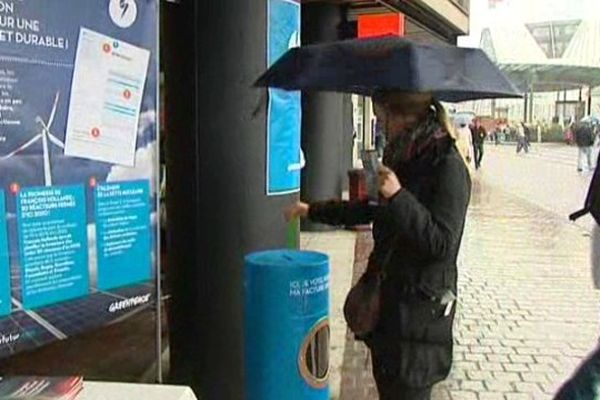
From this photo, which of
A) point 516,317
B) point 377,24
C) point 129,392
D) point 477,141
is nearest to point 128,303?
point 129,392

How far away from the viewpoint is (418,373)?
257 centimetres

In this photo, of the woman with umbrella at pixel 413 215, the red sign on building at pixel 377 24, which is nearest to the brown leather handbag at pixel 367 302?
the woman with umbrella at pixel 413 215

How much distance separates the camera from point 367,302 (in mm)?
2652

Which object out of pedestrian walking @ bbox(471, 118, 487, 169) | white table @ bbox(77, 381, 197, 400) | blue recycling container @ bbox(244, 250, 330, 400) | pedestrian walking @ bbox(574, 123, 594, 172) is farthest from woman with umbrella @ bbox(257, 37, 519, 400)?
pedestrian walking @ bbox(471, 118, 487, 169)

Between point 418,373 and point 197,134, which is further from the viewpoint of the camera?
point 197,134

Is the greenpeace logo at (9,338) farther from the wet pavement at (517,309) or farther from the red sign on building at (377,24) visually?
the red sign on building at (377,24)

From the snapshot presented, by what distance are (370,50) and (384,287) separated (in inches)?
35.6

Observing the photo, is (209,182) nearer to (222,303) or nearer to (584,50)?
(222,303)

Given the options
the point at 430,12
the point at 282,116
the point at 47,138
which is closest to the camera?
the point at 47,138

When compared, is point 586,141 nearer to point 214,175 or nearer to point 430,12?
point 430,12

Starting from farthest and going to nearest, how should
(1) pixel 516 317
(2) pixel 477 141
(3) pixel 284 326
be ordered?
(2) pixel 477 141 < (1) pixel 516 317 < (3) pixel 284 326

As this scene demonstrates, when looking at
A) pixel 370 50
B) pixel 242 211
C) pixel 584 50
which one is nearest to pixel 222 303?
pixel 242 211

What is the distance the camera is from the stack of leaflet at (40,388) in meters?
1.71

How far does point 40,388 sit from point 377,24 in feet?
30.3
